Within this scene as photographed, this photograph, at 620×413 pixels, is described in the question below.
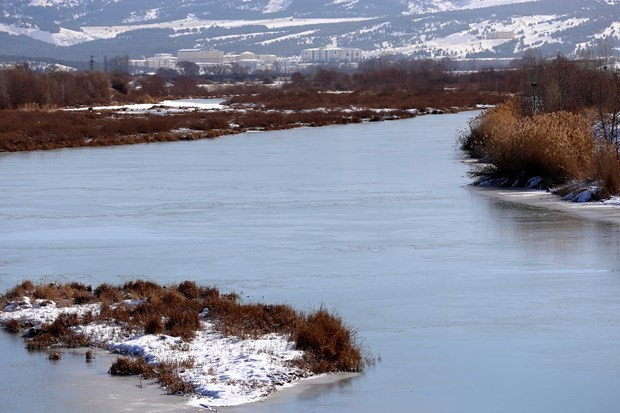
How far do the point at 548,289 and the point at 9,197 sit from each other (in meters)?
14.8

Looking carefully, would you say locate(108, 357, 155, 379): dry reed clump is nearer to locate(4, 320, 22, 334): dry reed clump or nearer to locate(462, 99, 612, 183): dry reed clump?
locate(4, 320, 22, 334): dry reed clump

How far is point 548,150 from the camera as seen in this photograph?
2550 cm

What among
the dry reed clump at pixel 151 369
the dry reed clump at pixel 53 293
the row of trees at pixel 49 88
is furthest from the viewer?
the row of trees at pixel 49 88

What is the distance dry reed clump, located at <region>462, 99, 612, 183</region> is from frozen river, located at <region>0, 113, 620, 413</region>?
4.07ft

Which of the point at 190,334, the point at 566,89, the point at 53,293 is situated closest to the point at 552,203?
the point at 53,293

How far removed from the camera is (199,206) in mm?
23000

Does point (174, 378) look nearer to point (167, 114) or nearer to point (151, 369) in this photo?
point (151, 369)

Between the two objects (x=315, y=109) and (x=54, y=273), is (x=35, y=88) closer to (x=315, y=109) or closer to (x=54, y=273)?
(x=315, y=109)

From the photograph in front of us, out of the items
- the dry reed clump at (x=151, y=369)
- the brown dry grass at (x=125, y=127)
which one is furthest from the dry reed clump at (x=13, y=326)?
the brown dry grass at (x=125, y=127)

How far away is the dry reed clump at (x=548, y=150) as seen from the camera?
25.0 meters

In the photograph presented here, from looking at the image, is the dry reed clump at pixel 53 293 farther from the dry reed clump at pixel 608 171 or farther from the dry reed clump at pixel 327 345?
the dry reed clump at pixel 608 171

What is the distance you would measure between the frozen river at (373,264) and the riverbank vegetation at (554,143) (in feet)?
4.30

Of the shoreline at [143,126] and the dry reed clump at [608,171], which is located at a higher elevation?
the dry reed clump at [608,171]

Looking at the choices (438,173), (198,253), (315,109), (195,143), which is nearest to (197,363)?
(198,253)
